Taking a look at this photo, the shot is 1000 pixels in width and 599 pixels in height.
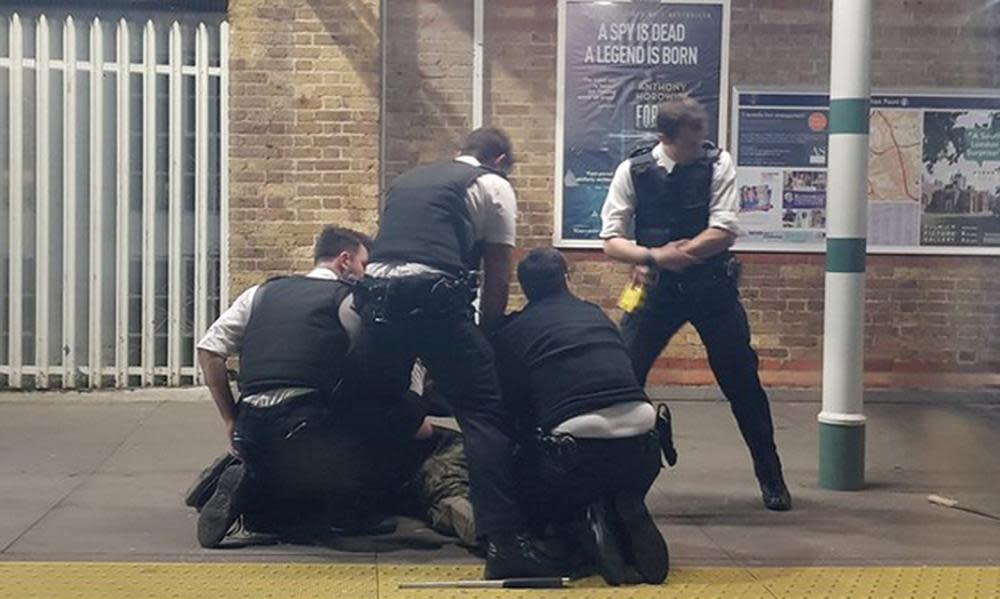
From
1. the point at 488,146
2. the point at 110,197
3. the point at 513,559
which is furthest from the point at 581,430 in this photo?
the point at 110,197

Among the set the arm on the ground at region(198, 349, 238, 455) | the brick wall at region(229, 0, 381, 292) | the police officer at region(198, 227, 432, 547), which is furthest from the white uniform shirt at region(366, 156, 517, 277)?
the brick wall at region(229, 0, 381, 292)

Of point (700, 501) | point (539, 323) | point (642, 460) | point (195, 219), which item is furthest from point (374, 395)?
point (195, 219)

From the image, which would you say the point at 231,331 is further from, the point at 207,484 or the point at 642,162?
the point at 642,162

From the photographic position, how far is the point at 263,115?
10.1 meters

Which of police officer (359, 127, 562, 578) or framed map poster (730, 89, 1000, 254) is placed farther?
framed map poster (730, 89, 1000, 254)

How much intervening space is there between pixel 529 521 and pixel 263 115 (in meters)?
4.84

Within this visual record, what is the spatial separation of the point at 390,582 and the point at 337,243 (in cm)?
167

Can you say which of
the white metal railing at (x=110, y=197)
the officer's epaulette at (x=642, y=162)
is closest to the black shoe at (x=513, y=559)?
the officer's epaulette at (x=642, y=162)

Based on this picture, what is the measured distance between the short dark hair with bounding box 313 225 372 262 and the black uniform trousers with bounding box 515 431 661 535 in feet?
4.33

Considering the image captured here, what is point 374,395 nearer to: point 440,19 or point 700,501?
point 700,501

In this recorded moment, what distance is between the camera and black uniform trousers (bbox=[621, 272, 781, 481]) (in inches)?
284

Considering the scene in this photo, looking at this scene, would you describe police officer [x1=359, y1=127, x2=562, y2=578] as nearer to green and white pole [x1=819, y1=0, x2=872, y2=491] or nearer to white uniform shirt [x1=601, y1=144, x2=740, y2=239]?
white uniform shirt [x1=601, y1=144, x2=740, y2=239]

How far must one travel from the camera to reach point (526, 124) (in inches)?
409

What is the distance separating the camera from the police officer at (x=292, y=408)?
627cm
